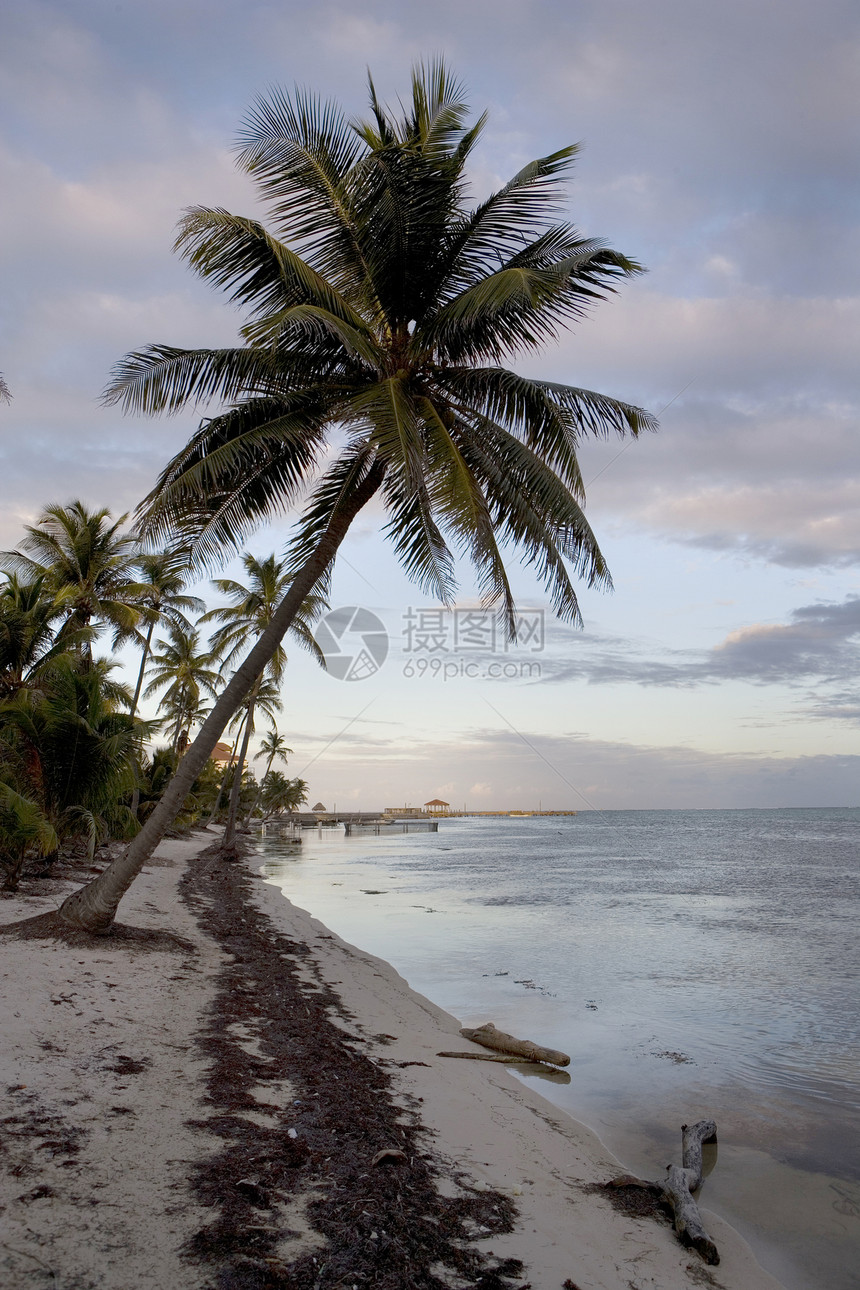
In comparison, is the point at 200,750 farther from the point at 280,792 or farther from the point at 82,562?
the point at 280,792

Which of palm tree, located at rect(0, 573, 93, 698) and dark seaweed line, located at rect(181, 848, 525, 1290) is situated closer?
dark seaweed line, located at rect(181, 848, 525, 1290)

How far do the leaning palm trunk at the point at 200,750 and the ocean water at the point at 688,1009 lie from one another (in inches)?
170

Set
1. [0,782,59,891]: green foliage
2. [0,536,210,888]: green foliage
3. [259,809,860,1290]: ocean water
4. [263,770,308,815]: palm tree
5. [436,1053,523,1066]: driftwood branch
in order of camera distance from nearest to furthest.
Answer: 1. [259,809,860,1290]: ocean water
2. [436,1053,523,1066]: driftwood branch
3. [0,782,59,891]: green foliage
4. [0,536,210,888]: green foliage
5. [263,770,308,815]: palm tree

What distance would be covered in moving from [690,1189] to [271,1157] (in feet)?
8.93

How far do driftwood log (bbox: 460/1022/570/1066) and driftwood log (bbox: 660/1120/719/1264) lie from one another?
1951 millimetres

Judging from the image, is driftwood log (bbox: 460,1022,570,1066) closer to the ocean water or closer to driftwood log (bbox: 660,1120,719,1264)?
the ocean water

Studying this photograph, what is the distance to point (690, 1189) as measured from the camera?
460cm

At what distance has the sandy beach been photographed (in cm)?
289

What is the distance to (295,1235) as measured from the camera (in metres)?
3.08

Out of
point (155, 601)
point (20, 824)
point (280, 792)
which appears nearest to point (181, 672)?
point (155, 601)

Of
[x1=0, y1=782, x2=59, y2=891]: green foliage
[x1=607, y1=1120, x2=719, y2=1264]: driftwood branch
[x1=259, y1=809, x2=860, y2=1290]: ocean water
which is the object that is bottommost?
[x1=259, y1=809, x2=860, y2=1290]: ocean water

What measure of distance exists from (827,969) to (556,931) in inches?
215

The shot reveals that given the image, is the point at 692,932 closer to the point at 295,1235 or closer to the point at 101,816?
the point at 101,816

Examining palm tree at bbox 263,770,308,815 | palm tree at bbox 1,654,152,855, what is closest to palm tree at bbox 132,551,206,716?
palm tree at bbox 1,654,152,855
